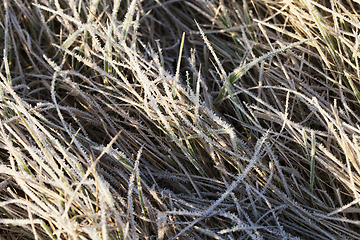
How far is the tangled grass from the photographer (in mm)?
777

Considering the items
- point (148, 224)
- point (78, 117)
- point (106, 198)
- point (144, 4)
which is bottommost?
point (148, 224)

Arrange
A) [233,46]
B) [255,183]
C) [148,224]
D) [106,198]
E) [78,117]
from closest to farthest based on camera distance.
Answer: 1. [106,198]
2. [148,224]
3. [255,183]
4. [78,117]
5. [233,46]

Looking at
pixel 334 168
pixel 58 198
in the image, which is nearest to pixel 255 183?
pixel 334 168

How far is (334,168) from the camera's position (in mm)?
869

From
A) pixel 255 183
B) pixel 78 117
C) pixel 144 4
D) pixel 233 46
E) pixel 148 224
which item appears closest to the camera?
pixel 148 224

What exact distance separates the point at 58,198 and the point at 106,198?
128 millimetres

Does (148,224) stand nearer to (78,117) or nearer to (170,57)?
(78,117)

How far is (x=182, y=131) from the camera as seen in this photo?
33.5 inches

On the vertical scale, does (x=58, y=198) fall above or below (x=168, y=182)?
above

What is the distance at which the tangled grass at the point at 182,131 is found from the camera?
0.78 metres

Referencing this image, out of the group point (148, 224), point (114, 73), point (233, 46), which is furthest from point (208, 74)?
point (148, 224)

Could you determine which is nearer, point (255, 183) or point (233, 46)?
point (255, 183)

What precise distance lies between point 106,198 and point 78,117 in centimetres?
42

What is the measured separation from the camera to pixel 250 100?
1060 millimetres
